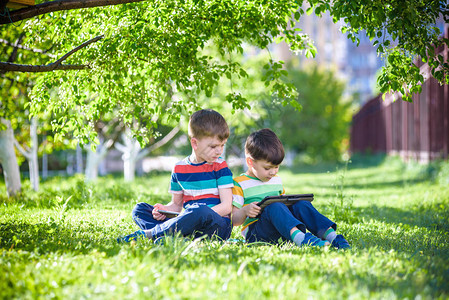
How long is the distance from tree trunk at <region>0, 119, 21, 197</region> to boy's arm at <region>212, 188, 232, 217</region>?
5.66m

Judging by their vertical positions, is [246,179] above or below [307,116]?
below

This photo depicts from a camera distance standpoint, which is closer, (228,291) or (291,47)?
(228,291)

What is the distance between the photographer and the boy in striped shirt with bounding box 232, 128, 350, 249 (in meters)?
3.65

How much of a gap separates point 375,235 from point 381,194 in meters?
5.45

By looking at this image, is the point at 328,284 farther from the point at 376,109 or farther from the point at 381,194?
the point at 376,109

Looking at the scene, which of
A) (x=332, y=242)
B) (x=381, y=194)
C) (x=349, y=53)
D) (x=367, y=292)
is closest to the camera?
(x=367, y=292)

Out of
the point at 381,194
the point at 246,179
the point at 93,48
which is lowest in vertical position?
the point at 381,194

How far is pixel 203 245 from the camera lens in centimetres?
333

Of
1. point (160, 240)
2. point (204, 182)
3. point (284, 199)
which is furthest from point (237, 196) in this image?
point (160, 240)

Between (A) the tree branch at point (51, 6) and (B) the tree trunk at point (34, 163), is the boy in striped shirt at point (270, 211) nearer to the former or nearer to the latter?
(A) the tree branch at point (51, 6)

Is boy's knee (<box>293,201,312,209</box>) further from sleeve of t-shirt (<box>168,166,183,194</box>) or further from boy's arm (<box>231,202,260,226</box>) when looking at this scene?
sleeve of t-shirt (<box>168,166,183,194</box>)

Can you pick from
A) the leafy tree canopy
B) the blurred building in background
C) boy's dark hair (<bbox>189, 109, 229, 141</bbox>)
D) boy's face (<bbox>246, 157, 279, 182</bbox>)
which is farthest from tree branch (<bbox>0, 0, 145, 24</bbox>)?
the blurred building in background

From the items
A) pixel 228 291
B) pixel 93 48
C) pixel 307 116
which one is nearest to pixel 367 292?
pixel 228 291

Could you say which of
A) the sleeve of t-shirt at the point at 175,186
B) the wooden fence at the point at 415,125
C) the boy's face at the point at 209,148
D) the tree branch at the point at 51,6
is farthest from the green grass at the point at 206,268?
the wooden fence at the point at 415,125
